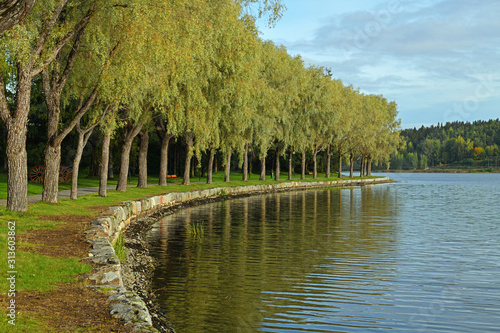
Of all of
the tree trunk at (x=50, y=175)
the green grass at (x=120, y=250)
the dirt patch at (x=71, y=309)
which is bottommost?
the green grass at (x=120, y=250)

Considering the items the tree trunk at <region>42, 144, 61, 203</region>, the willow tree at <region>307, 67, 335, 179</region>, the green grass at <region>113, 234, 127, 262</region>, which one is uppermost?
the willow tree at <region>307, 67, 335, 179</region>

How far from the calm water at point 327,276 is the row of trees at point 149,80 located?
6137 mm

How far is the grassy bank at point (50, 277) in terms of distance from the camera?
7.36m

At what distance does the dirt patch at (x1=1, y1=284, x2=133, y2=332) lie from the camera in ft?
23.9

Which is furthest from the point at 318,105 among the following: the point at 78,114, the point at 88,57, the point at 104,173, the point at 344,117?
the point at 78,114

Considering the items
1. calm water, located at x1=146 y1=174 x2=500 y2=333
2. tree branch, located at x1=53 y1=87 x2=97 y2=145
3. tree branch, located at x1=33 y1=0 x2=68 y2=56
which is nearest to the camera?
calm water, located at x1=146 y1=174 x2=500 y2=333

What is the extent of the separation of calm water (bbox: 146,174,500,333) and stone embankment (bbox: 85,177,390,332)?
47.5 inches

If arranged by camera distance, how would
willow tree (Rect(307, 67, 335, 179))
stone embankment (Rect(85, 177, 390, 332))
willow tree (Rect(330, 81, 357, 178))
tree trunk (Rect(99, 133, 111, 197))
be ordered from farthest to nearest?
willow tree (Rect(330, 81, 357, 178)) → willow tree (Rect(307, 67, 335, 179)) → tree trunk (Rect(99, 133, 111, 197)) → stone embankment (Rect(85, 177, 390, 332))

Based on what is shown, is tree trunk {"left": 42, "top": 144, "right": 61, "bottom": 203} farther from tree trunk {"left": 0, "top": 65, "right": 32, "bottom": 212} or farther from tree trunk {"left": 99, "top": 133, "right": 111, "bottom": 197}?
tree trunk {"left": 99, "top": 133, "right": 111, "bottom": 197}

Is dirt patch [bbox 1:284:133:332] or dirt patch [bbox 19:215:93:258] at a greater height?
dirt patch [bbox 19:215:93:258]

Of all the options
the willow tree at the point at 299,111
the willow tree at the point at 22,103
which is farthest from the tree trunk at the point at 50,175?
the willow tree at the point at 299,111

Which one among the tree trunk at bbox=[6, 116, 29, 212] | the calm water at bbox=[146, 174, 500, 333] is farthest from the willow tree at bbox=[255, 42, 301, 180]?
the tree trunk at bbox=[6, 116, 29, 212]

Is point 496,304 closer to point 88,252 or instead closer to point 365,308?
point 365,308

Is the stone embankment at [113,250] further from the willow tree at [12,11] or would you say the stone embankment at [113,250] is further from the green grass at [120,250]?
the willow tree at [12,11]
